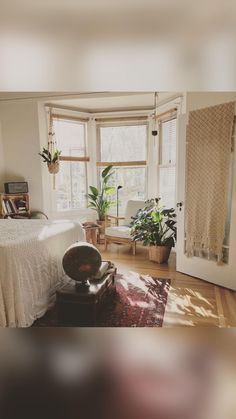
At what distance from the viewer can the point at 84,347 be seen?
1.27 ft

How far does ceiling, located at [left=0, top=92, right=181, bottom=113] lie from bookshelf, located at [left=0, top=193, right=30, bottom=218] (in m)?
1.82

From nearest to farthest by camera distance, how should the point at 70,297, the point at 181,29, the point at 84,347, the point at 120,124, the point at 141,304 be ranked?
the point at 181,29 < the point at 84,347 < the point at 70,297 < the point at 141,304 < the point at 120,124

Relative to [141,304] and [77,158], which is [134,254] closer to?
[141,304]

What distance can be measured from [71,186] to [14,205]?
123 centimetres

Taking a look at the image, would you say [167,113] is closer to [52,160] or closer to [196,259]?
[52,160]

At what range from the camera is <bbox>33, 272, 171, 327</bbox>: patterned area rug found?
2.27 metres

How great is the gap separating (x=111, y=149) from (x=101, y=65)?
5.08 meters

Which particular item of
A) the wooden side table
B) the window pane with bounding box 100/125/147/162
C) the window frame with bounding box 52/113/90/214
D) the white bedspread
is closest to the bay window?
the window pane with bounding box 100/125/147/162

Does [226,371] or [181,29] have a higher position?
[181,29]

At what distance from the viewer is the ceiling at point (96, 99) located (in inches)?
167

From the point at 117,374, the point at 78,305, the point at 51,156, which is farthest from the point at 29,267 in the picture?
the point at 51,156

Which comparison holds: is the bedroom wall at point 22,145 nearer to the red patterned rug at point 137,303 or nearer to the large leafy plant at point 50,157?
the large leafy plant at point 50,157

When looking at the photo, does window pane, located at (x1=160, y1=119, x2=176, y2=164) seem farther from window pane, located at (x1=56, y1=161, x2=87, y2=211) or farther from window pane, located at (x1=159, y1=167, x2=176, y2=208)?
window pane, located at (x1=56, y1=161, x2=87, y2=211)

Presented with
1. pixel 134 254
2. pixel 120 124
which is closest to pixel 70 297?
pixel 134 254
